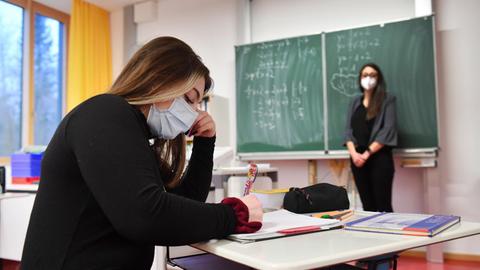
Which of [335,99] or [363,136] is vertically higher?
[335,99]

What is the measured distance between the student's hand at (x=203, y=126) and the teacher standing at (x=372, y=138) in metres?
2.16

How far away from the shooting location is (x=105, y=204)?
30.4 inches

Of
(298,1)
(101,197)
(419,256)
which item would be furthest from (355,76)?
(101,197)

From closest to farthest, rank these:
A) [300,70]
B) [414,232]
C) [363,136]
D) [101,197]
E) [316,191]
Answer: [101,197], [414,232], [316,191], [363,136], [300,70]

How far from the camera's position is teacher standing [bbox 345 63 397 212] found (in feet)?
10.2

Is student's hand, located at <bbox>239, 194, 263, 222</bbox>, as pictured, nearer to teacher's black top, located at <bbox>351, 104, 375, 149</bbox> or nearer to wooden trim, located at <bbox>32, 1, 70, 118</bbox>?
teacher's black top, located at <bbox>351, 104, 375, 149</bbox>

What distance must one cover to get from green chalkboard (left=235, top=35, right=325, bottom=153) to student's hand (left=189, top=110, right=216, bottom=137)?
2.53 metres

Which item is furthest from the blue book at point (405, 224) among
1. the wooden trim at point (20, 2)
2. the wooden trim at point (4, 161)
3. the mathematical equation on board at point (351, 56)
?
the wooden trim at point (20, 2)

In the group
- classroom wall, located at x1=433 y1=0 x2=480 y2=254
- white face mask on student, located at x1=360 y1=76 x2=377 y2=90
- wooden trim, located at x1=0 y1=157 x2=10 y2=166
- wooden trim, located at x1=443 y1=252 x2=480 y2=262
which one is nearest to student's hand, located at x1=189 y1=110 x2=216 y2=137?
white face mask on student, located at x1=360 y1=76 x2=377 y2=90

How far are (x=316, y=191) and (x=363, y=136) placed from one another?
207 cm

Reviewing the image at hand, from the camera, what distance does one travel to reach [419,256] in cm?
338

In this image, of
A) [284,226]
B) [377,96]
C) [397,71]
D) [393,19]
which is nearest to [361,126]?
[377,96]

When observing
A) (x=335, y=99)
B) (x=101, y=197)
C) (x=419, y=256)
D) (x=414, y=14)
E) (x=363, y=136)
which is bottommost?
(x=419, y=256)

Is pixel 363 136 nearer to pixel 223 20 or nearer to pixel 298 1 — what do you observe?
pixel 298 1
